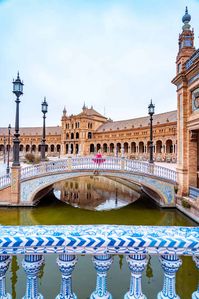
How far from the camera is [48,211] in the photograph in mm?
11672

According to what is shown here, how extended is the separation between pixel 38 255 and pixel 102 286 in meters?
0.63

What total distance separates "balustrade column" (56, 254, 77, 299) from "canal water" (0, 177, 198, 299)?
3.04 metres

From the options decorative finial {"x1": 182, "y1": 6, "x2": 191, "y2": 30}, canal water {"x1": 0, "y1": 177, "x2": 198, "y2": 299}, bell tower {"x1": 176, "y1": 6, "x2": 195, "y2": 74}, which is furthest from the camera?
decorative finial {"x1": 182, "y1": 6, "x2": 191, "y2": 30}

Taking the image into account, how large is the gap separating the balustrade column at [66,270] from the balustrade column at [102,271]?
201 mm

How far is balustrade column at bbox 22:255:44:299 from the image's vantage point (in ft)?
5.71

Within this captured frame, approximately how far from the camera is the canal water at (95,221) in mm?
4816

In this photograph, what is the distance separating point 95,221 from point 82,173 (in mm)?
3549

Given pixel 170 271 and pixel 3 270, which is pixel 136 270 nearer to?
pixel 170 271

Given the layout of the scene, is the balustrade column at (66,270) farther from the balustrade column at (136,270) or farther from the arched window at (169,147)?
the arched window at (169,147)

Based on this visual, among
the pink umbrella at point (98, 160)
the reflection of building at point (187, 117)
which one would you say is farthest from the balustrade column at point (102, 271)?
the pink umbrella at point (98, 160)

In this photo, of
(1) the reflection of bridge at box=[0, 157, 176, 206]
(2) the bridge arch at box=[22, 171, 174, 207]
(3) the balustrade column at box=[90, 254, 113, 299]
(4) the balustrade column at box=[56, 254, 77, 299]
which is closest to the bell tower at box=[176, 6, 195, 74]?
(1) the reflection of bridge at box=[0, 157, 176, 206]

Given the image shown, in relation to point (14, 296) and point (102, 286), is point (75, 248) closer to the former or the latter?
point (102, 286)

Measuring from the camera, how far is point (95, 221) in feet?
32.9

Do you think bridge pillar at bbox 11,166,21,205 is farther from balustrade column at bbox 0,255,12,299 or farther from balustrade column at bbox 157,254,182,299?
balustrade column at bbox 157,254,182,299
